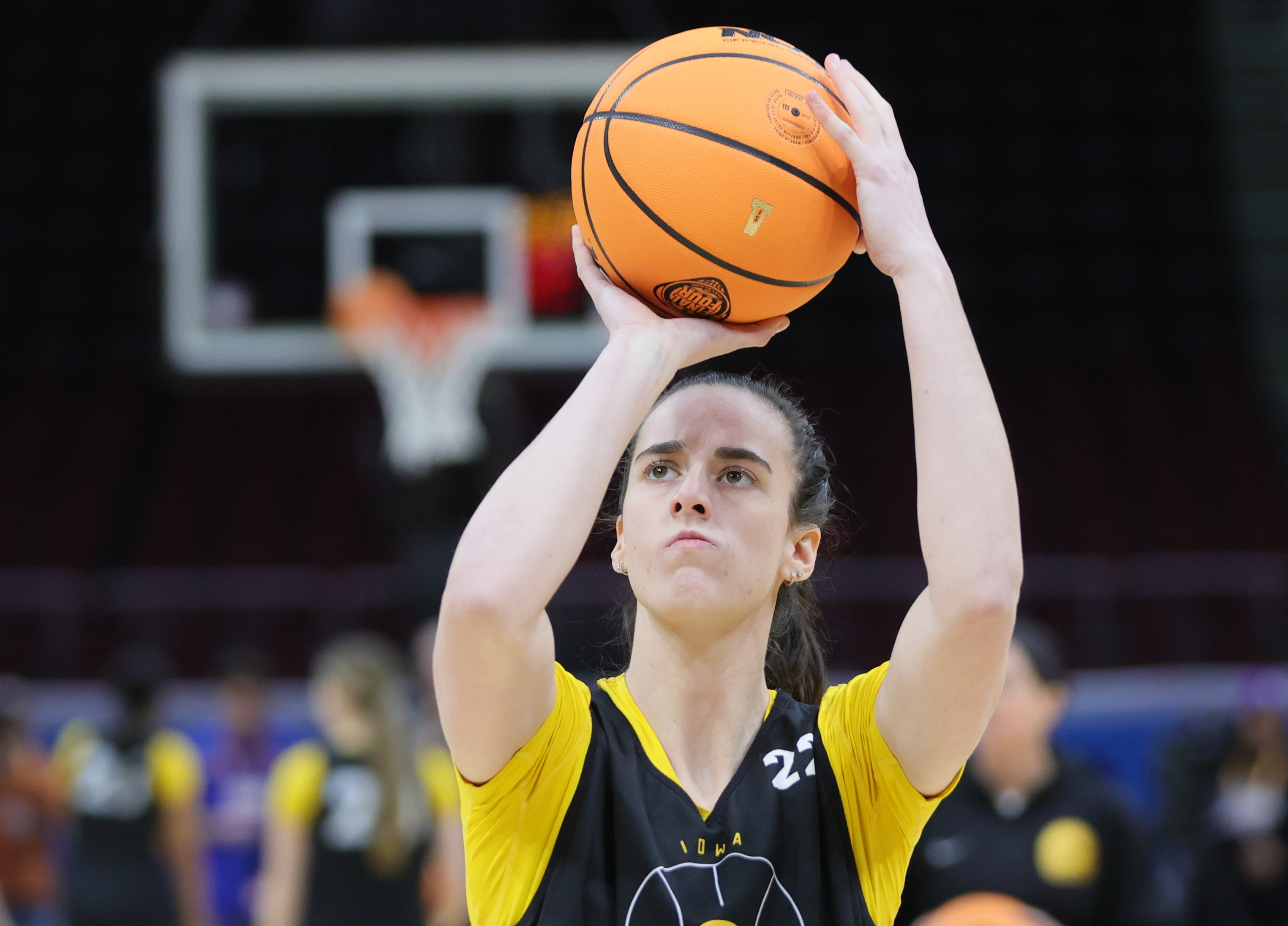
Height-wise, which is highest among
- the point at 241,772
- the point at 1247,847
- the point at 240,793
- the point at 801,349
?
the point at 801,349

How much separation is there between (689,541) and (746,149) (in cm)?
57

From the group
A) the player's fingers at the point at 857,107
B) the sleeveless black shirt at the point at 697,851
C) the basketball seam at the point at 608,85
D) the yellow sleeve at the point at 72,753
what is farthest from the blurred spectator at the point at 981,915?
the yellow sleeve at the point at 72,753

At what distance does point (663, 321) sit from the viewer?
2119 millimetres

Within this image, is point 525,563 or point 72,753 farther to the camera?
point 72,753

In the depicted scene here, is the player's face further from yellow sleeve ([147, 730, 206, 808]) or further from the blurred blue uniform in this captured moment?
the blurred blue uniform

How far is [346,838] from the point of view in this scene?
202 inches

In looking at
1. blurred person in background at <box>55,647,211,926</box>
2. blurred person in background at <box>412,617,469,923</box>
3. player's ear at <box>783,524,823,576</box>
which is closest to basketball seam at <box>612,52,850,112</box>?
player's ear at <box>783,524,823,576</box>

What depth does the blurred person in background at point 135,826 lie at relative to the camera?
6.45 meters

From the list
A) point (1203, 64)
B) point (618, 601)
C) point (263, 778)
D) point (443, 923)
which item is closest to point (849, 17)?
point (1203, 64)

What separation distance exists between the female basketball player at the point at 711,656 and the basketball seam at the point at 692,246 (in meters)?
0.10

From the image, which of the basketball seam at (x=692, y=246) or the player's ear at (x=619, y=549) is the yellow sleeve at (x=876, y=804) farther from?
the basketball seam at (x=692, y=246)

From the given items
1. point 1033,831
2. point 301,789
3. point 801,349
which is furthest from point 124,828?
point 801,349

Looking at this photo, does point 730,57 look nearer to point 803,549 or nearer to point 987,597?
point 803,549

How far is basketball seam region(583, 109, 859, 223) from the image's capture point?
2.10 m
